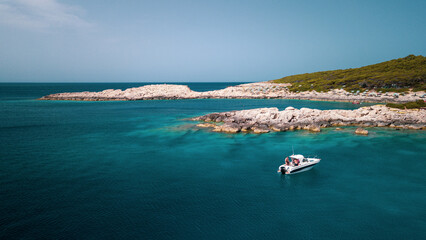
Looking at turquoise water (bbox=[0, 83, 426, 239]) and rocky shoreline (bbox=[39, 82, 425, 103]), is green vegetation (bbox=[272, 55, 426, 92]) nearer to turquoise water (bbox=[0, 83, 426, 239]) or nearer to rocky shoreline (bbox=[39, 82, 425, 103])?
rocky shoreline (bbox=[39, 82, 425, 103])

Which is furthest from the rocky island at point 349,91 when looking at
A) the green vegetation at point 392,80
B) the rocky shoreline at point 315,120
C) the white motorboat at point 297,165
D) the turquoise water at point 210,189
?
the white motorboat at point 297,165

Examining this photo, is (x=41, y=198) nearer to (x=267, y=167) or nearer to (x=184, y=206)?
(x=184, y=206)

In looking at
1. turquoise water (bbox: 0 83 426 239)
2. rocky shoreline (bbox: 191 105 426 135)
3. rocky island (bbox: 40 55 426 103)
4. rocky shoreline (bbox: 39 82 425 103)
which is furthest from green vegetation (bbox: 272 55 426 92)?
turquoise water (bbox: 0 83 426 239)

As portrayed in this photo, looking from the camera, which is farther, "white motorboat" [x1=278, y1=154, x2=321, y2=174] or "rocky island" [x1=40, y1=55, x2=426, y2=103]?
"rocky island" [x1=40, y1=55, x2=426, y2=103]

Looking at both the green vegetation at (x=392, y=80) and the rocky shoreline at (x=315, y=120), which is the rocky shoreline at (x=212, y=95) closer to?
the green vegetation at (x=392, y=80)

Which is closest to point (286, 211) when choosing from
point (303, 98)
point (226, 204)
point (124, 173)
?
point (226, 204)

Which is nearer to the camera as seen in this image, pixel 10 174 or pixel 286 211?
pixel 286 211
